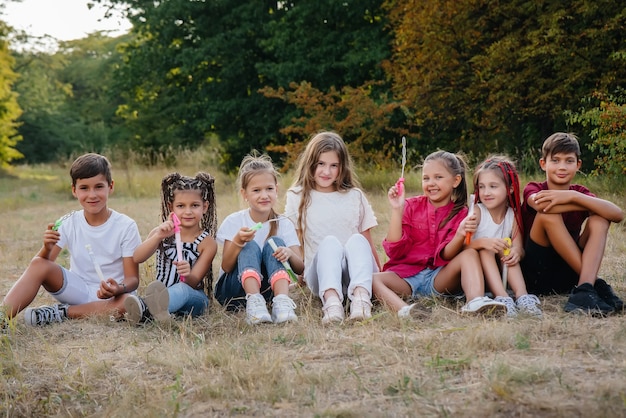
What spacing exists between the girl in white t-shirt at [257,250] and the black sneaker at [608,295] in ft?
5.65

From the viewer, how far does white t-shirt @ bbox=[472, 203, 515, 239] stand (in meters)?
4.41

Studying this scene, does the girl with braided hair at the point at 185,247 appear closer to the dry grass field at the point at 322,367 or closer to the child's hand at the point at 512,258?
the dry grass field at the point at 322,367

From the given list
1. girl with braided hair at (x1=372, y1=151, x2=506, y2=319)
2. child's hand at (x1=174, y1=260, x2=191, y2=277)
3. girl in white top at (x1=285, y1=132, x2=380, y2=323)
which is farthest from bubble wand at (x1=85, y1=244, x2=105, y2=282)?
girl with braided hair at (x1=372, y1=151, x2=506, y2=319)

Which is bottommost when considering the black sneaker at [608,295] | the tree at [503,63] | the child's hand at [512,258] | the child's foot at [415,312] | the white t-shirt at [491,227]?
the child's foot at [415,312]

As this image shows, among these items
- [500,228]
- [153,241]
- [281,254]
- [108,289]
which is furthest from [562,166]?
[108,289]

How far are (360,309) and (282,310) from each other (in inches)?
17.2

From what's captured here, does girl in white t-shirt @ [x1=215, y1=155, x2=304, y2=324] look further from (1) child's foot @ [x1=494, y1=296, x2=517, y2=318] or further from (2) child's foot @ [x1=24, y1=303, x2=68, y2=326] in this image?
(1) child's foot @ [x1=494, y1=296, x2=517, y2=318]

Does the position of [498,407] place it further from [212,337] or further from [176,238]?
[176,238]

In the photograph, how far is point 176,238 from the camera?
4.28m

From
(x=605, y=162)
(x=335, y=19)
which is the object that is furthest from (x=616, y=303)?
(x=335, y=19)

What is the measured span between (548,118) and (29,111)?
3262 cm

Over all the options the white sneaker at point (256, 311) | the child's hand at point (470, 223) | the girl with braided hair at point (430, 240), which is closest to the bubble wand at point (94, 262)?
the white sneaker at point (256, 311)

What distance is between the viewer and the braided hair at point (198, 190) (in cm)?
454

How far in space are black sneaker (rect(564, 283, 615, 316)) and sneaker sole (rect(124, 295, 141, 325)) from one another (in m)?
2.35
